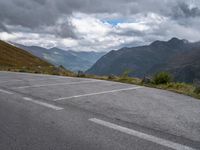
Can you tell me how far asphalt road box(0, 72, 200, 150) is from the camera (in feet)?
17.3

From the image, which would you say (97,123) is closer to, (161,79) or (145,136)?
(145,136)

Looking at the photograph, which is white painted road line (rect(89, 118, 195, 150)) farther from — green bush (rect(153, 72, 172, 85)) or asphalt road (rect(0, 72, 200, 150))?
green bush (rect(153, 72, 172, 85))

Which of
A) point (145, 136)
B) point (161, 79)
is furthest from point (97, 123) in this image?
point (161, 79)

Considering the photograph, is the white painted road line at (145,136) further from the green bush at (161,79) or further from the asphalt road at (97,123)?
the green bush at (161,79)

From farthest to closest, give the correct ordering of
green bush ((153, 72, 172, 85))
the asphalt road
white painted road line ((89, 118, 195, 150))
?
1. green bush ((153, 72, 172, 85))
2. the asphalt road
3. white painted road line ((89, 118, 195, 150))

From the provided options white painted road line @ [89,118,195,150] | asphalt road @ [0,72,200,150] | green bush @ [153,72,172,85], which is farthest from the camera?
green bush @ [153,72,172,85]

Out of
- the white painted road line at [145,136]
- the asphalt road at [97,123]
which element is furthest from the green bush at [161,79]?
the white painted road line at [145,136]

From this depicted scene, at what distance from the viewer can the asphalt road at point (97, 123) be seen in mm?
5262

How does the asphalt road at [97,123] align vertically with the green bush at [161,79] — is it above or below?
below

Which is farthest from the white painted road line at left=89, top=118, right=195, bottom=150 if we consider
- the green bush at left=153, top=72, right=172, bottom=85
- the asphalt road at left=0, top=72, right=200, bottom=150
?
the green bush at left=153, top=72, right=172, bottom=85

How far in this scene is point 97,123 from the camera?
6559 millimetres

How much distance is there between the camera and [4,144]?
17.3ft

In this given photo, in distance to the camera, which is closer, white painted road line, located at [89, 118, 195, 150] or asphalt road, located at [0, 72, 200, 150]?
white painted road line, located at [89, 118, 195, 150]

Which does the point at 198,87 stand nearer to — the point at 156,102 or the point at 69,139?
Answer: the point at 156,102
